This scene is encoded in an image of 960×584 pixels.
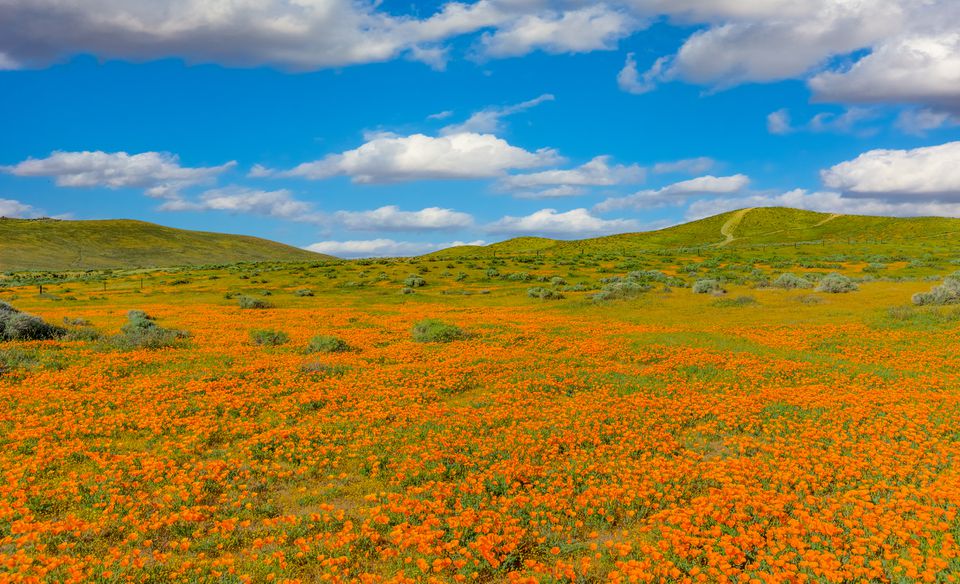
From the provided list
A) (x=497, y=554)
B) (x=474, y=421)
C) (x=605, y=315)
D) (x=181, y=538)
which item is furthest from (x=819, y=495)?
(x=605, y=315)

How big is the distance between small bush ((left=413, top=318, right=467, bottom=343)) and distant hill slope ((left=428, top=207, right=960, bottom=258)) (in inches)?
3557

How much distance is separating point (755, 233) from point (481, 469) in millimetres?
155880

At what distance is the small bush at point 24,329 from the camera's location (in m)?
21.2

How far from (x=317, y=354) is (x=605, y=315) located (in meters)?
18.7

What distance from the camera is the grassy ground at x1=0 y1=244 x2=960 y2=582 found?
Result: 7062 millimetres

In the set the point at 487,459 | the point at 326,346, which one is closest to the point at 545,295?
the point at 326,346

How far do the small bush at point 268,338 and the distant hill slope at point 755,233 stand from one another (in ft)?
308

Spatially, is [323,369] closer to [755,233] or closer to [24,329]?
[24,329]

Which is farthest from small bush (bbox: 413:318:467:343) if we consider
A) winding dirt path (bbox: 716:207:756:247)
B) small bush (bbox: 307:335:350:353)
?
winding dirt path (bbox: 716:207:756:247)

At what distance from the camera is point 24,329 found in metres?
21.6

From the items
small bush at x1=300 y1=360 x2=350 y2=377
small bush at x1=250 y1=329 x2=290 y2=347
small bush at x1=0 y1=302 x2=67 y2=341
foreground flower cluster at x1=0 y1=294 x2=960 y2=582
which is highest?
small bush at x1=0 y1=302 x2=67 y2=341

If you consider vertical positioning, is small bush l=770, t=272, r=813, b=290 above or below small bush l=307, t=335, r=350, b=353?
above

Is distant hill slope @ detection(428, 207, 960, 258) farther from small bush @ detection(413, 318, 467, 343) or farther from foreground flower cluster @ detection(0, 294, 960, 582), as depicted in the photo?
foreground flower cluster @ detection(0, 294, 960, 582)

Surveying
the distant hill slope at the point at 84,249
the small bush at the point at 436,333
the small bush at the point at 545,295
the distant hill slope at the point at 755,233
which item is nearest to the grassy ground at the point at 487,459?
the small bush at the point at 436,333
